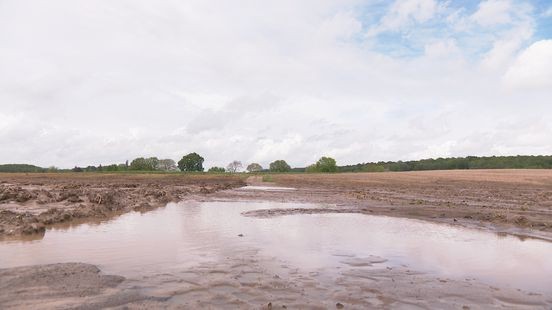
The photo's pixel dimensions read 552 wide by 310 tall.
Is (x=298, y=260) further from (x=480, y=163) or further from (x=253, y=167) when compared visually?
(x=253, y=167)

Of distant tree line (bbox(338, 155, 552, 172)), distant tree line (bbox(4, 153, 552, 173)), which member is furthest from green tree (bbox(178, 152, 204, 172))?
distant tree line (bbox(338, 155, 552, 172))

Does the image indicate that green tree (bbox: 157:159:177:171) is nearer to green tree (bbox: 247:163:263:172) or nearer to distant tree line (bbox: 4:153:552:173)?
distant tree line (bbox: 4:153:552:173)

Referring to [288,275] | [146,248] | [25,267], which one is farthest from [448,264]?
[25,267]

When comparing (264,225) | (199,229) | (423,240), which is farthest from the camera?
(264,225)

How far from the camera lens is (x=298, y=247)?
10812 millimetres

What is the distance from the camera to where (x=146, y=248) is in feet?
32.7

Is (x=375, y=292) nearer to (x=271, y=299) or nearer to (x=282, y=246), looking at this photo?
(x=271, y=299)

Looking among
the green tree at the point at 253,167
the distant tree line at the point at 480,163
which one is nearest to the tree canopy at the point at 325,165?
the distant tree line at the point at 480,163

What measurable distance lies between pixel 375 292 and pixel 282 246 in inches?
173

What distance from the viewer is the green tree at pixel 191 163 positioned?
132625 millimetres

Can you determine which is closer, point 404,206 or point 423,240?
point 423,240

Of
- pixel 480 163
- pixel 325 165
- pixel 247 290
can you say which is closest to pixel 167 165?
pixel 325 165

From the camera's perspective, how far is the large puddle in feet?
27.6

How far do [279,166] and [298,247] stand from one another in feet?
461
